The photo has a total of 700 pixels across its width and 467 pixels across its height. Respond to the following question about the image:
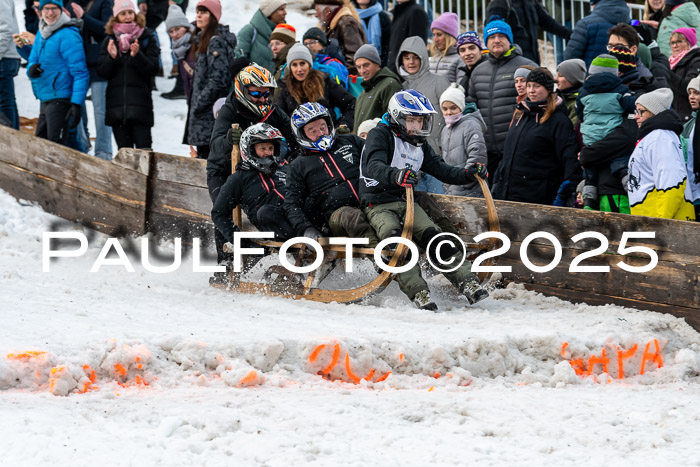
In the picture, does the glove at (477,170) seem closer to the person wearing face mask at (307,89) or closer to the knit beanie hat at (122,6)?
the person wearing face mask at (307,89)

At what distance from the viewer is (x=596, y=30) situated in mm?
9797

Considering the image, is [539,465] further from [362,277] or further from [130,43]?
[130,43]

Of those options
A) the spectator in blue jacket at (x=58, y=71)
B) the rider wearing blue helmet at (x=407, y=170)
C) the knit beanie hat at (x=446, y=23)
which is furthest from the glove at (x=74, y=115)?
the rider wearing blue helmet at (x=407, y=170)

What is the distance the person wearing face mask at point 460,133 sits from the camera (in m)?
8.15

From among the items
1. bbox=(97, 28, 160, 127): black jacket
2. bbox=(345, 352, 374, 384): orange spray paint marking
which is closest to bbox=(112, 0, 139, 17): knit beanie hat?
bbox=(97, 28, 160, 127): black jacket

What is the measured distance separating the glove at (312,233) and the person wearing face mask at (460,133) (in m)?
1.57

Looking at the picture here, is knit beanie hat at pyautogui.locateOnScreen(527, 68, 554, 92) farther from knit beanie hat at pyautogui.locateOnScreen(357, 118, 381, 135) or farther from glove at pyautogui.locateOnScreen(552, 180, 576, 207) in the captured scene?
knit beanie hat at pyautogui.locateOnScreen(357, 118, 381, 135)

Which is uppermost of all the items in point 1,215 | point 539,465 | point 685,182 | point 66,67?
point 66,67

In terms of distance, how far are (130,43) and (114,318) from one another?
469 centimetres

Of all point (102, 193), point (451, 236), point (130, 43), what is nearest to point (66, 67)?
point (130, 43)

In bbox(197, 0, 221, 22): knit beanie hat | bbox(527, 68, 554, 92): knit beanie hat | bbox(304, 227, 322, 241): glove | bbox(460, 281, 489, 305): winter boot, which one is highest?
bbox(197, 0, 221, 22): knit beanie hat

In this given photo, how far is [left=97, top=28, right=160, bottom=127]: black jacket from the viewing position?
10.2 m

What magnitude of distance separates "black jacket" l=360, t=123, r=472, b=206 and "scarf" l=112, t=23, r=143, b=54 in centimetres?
397

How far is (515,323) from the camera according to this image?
646 centimetres
